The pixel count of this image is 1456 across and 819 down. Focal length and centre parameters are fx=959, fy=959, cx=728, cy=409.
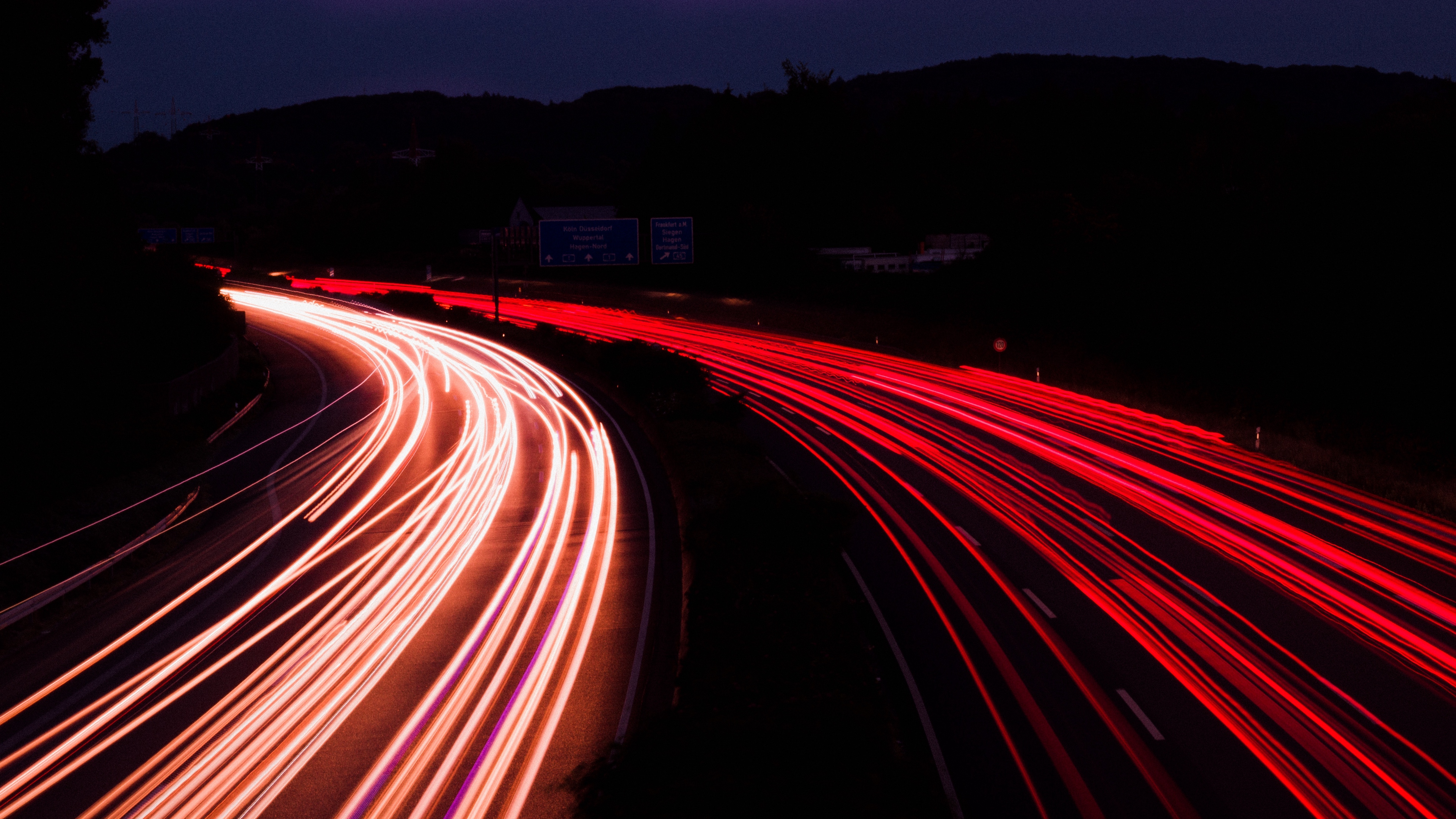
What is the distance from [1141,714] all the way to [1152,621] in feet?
10.8

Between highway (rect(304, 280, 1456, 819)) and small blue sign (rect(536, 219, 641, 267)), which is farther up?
small blue sign (rect(536, 219, 641, 267))

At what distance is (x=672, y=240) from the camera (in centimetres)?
5644

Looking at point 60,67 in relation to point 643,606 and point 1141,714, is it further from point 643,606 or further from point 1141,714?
point 1141,714

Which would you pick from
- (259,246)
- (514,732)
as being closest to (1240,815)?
(514,732)

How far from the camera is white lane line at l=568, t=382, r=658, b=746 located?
39.9 feet

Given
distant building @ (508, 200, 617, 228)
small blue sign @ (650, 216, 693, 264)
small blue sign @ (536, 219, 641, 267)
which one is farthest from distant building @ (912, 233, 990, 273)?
distant building @ (508, 200, 617, 228)

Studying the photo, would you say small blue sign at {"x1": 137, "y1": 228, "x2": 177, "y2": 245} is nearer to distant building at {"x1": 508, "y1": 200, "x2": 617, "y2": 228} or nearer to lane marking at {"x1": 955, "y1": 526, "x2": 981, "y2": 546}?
distant building at {"x1": 508, "y1": 200, "x2": 617, "y2": 228}

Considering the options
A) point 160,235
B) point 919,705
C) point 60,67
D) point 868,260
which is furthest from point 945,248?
point 160,235

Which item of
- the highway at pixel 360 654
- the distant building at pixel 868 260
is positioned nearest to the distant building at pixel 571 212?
the distant building at pixel 868 260

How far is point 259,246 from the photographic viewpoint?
419 feet

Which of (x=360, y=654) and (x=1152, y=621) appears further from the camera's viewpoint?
(x=1152, y=621)

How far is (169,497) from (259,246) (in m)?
118

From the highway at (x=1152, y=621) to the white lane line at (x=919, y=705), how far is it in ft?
0.14

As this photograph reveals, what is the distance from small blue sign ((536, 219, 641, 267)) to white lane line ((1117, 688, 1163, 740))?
43.7 meters
